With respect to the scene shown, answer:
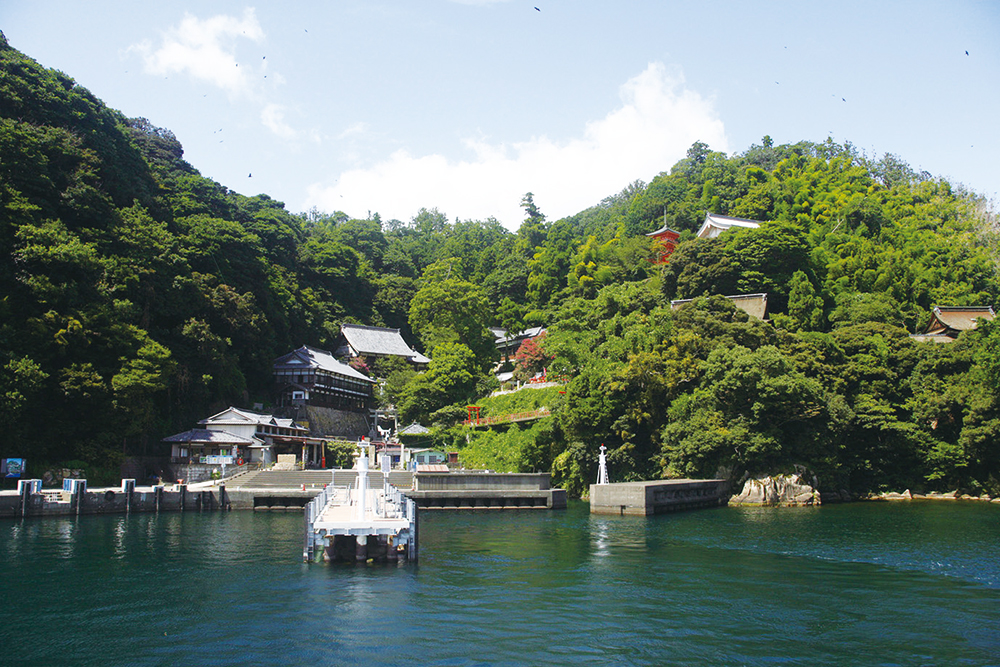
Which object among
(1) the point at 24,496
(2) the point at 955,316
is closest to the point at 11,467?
(1) the point at 24,496

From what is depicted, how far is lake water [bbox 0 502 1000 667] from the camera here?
10.3 m

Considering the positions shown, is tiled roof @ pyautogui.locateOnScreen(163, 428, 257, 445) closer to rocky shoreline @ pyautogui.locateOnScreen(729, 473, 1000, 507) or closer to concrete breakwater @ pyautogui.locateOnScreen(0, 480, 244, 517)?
concrete breakwater @ pyautogui.locateOnScreen(0, 480, 244, 517)

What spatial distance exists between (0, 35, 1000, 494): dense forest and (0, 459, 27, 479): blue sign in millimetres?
1143

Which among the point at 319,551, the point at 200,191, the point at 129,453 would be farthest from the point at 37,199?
the point at 319,551

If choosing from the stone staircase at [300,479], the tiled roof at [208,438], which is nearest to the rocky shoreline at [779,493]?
the stone staircase at [300,479]

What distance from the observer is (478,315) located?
62125 mm

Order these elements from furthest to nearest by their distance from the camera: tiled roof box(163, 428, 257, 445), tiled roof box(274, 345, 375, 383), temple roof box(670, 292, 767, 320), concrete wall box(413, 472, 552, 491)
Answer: tiled roof box(274, 345, 375, 383), temple roof box(670, 292, 767, 320), tiled roof box(163, 428, 257, 445), concrete wall box(413, 472, 552, 491)

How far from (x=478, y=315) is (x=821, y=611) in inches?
1988

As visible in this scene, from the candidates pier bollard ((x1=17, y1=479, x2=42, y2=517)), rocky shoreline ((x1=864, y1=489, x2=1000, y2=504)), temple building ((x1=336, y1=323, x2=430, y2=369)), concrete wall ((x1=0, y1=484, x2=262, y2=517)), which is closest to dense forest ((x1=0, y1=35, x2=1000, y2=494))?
rocky shoreline ((x1=864, y1=489, x2=1000, y2=504))

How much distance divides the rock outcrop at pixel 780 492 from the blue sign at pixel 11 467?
3354 centimetres

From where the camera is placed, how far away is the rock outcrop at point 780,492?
32938 millimetres

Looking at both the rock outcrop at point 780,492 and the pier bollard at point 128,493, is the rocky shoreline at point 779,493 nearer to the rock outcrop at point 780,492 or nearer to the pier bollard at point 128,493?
the rock outcrop at point 780,492

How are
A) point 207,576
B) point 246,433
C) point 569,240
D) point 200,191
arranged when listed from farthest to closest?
1. point 569,240
2. point 200,191
3. point 246,433
4. point 207,576

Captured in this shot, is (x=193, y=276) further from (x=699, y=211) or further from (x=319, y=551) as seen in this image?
(x=699, y=211)
